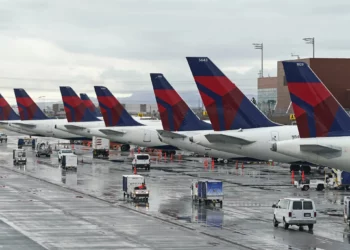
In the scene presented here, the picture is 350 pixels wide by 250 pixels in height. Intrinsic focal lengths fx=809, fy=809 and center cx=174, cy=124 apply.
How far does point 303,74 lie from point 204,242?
12.7 metres

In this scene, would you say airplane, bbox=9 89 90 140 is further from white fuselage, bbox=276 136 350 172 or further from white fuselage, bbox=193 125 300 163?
white fuselage, bbox=276 136 350 172

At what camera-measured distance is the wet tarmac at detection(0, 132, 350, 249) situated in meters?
40.1

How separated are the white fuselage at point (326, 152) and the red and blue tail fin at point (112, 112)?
2754 inches

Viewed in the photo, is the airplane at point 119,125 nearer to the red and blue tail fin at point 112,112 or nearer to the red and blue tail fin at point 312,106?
the red and blue tail fin at point 112,112

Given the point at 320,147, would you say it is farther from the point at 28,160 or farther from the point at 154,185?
the point at 28,160

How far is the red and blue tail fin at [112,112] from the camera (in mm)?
115312

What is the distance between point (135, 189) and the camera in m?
59.9

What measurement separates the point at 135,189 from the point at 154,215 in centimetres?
913

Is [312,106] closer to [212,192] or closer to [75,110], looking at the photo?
[212,192]

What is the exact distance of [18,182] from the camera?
246 feet

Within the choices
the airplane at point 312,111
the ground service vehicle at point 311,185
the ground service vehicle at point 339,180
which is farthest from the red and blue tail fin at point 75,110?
the airplane at point 312,111

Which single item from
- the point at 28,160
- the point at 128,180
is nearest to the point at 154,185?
the point at 128,180

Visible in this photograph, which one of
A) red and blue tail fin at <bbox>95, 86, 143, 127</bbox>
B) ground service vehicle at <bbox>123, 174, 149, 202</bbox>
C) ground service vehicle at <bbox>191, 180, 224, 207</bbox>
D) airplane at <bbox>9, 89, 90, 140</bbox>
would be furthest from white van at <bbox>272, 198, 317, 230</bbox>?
airplane at <bbox>9, 89, 90, 140</bbox>

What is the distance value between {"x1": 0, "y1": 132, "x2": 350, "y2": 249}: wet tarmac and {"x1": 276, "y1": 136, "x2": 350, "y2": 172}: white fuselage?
3.71 meters
